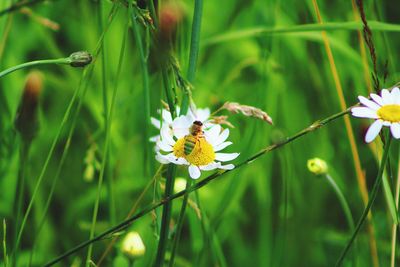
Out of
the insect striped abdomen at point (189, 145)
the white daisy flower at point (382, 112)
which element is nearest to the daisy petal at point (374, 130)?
the white daisy flower at point (382, 112)

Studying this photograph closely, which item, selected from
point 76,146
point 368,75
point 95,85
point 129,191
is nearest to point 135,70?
point 95,85

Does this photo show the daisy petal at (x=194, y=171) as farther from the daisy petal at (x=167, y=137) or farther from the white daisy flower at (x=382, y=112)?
the white daisy flower at (x=382, y=112)

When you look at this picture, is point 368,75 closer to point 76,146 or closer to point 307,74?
point 307,74

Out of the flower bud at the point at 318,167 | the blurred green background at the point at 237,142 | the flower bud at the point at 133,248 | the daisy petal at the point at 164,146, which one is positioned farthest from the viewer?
the blurred green background at the point at 237,142

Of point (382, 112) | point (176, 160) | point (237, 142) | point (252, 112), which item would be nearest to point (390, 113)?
point (382, 112)

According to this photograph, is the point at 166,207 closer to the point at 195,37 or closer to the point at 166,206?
Answer: the point at 166,206

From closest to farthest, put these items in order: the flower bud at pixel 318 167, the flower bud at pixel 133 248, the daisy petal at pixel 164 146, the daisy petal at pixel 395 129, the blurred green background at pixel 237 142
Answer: the daisy petal at pixel 395 129 < the daisy petal at pixel 164 146 < the flower bud at pixel 133 248 < the flower bud at pixel 318 167 < the blurred green background at pixel 237 142
